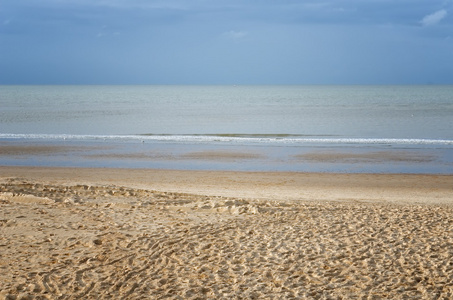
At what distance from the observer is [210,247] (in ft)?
25.6

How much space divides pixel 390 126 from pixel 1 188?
3050cm

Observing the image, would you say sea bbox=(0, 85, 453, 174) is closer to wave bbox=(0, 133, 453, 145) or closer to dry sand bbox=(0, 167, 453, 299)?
wave bbox=(0, 133, 453, 145)

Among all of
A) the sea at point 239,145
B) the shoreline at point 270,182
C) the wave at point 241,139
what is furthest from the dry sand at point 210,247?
the wave at point 241,139

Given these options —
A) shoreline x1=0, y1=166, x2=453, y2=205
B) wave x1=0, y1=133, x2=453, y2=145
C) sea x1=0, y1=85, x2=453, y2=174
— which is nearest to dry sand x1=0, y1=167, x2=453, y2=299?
shoreline x1=0, y1=166, x2=453, y2=205

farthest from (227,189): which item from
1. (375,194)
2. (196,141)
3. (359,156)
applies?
(196,141)

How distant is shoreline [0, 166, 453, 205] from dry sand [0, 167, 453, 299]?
1011 mm

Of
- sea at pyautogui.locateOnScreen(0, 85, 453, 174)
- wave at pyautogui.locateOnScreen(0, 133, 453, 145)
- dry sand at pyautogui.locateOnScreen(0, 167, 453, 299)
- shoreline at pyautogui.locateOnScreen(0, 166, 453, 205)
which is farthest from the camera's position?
wave at pyautogui.locateOnScreen(0, 133, 453, 145)

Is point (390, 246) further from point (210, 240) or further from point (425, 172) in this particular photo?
point (425, 172)

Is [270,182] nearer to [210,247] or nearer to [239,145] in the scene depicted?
[210,247]

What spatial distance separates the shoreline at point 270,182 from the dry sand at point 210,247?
1.01 meters

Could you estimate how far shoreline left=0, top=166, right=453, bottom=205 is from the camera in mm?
13641

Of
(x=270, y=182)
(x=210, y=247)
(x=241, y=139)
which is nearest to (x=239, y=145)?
(x=241, y=139)

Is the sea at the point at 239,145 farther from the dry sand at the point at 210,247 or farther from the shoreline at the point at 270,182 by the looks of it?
the dry sand at the point at 210,247

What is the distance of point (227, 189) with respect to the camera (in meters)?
14.5
